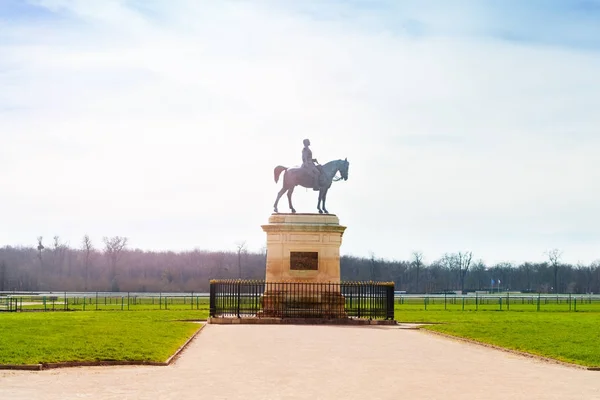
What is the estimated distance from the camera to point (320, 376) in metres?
16.1

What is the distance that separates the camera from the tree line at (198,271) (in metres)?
121

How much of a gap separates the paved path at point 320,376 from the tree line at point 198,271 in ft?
305

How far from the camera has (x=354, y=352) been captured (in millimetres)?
20766

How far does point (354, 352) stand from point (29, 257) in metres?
137

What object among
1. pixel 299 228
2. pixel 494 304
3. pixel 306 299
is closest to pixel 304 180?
pixel 299 228

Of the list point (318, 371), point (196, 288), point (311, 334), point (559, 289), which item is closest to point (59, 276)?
point (196, 288)

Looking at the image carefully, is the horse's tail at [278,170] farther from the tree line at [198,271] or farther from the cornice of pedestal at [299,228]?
the tree line at [198,271]

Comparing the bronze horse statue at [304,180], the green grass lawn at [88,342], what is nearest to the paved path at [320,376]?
the green grass lawn at [88,342]

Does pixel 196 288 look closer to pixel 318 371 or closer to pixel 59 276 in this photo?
pixel 59 276

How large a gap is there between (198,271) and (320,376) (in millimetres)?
123971

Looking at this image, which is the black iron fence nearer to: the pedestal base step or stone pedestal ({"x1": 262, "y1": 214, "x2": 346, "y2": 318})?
stone pedestal ({"x1": 262, "y1": 214, "x2": 346, "y2": 318})

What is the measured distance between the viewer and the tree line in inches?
4764

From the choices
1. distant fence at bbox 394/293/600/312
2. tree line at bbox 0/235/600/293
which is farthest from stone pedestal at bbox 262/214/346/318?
tree line at bbox 0/235/600/293

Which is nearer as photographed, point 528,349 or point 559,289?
point 528,349
